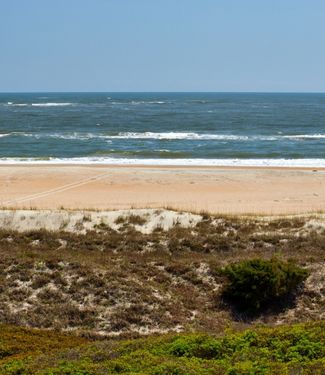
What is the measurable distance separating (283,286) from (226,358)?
17.5ft

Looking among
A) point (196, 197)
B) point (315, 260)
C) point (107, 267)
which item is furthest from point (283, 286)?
point (196, 197)

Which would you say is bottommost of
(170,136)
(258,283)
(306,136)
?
(258,283)

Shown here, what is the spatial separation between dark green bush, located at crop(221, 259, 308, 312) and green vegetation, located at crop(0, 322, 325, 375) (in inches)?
131

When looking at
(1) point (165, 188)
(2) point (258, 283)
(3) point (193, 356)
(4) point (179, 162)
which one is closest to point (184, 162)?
(4) point (179, 162)

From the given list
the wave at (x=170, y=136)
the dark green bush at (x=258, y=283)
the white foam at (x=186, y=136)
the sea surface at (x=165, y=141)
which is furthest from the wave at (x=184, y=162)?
the dark green bush at (x=258, y=283)

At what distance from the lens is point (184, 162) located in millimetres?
47812

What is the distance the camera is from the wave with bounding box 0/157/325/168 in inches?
1817

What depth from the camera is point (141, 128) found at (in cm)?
7738

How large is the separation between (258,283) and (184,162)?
33.5m

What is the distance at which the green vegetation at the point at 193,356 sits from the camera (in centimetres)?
909

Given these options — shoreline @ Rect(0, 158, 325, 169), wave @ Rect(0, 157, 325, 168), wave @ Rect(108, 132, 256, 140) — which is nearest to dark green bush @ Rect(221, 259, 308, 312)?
shoreline @ Rect(0, 158, 325, 169)

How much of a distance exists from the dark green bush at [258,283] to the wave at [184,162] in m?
30.6

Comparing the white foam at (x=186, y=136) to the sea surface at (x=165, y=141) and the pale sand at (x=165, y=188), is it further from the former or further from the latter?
the pale sand at (x=165, y=188)

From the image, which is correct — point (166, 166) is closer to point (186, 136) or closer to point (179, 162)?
point (179, 162)
